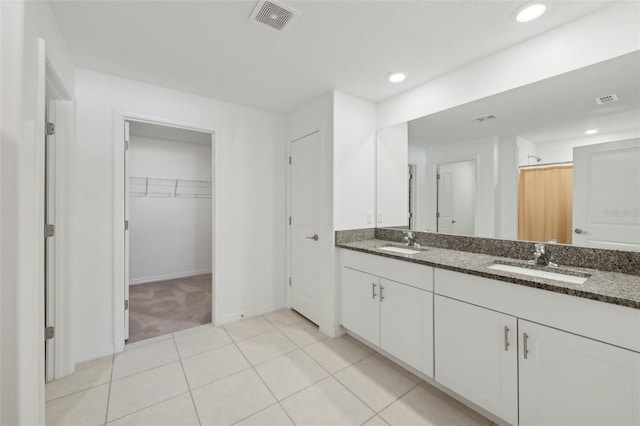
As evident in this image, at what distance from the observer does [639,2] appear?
4.36ft

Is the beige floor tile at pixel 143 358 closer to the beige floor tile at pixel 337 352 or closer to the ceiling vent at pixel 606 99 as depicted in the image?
the beige floor tile at pixel 337 352

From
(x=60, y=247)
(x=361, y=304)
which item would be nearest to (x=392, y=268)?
(x=361, y=304)

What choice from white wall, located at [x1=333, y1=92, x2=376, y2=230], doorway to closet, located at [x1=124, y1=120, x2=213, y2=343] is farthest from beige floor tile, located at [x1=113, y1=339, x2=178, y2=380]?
white wall, located at [x1=333, y1=92, x2=376, y2=230]

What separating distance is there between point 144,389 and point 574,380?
98.5 inches

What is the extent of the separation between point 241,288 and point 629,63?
3441 mm

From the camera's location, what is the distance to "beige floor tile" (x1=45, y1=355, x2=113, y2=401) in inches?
69.0

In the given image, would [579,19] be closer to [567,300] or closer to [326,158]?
[567,300]

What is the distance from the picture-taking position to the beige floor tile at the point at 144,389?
A: 1620 millimetres

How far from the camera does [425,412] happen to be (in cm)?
157

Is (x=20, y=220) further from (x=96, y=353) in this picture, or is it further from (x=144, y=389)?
(x=96, y=353)

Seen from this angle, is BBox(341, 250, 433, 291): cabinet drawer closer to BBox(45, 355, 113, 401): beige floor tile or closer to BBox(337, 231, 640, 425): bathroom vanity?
BBox(337, 231, 640, 425): bathroom vanity

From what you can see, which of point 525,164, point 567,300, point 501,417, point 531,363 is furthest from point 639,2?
point 501,417

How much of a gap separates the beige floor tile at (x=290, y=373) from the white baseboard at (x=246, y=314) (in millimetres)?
907

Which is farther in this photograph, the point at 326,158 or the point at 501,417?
the point at 326,158
